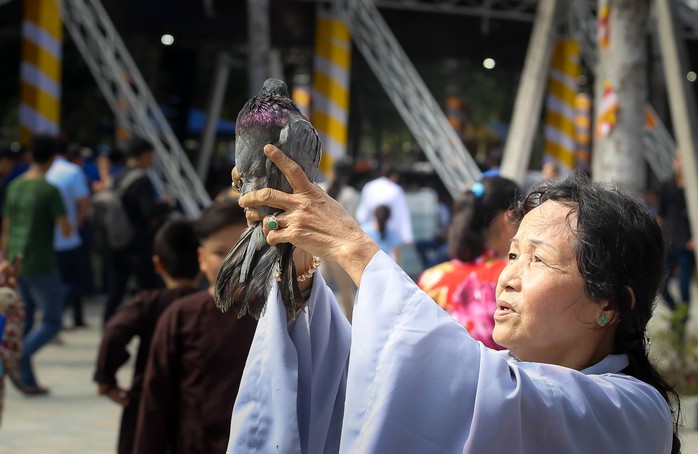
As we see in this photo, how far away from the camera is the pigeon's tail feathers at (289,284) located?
1.96 metres

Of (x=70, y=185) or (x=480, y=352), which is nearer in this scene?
(x=480, y=352)

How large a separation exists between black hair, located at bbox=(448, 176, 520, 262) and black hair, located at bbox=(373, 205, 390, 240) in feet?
20.8

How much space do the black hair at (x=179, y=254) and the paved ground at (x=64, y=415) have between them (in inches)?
78.4

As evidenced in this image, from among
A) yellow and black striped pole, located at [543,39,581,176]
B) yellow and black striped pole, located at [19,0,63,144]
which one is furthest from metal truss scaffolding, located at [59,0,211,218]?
yellow and black striped pole, located at [543,39,581,176]

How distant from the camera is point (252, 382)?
2.06m

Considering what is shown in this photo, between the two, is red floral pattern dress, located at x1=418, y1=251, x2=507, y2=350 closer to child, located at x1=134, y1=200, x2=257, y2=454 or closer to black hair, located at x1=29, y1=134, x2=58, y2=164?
child, located at x1=134, y1=200, x2=257, y2=454

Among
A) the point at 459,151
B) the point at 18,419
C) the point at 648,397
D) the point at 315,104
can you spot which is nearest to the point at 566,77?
the point at 459,151

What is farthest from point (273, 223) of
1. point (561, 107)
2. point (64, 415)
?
point (561, 107)

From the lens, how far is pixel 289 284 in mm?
1991

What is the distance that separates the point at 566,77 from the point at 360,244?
15024mm

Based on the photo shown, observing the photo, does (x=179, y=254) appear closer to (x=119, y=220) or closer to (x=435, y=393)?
(x=435, y=393)

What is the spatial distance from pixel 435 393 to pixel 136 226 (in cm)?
757

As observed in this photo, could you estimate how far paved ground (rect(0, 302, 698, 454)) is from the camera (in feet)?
20.4

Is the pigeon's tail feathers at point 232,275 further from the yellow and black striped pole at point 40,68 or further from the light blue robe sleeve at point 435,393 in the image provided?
the yellow and black striped pole at point 40,68
